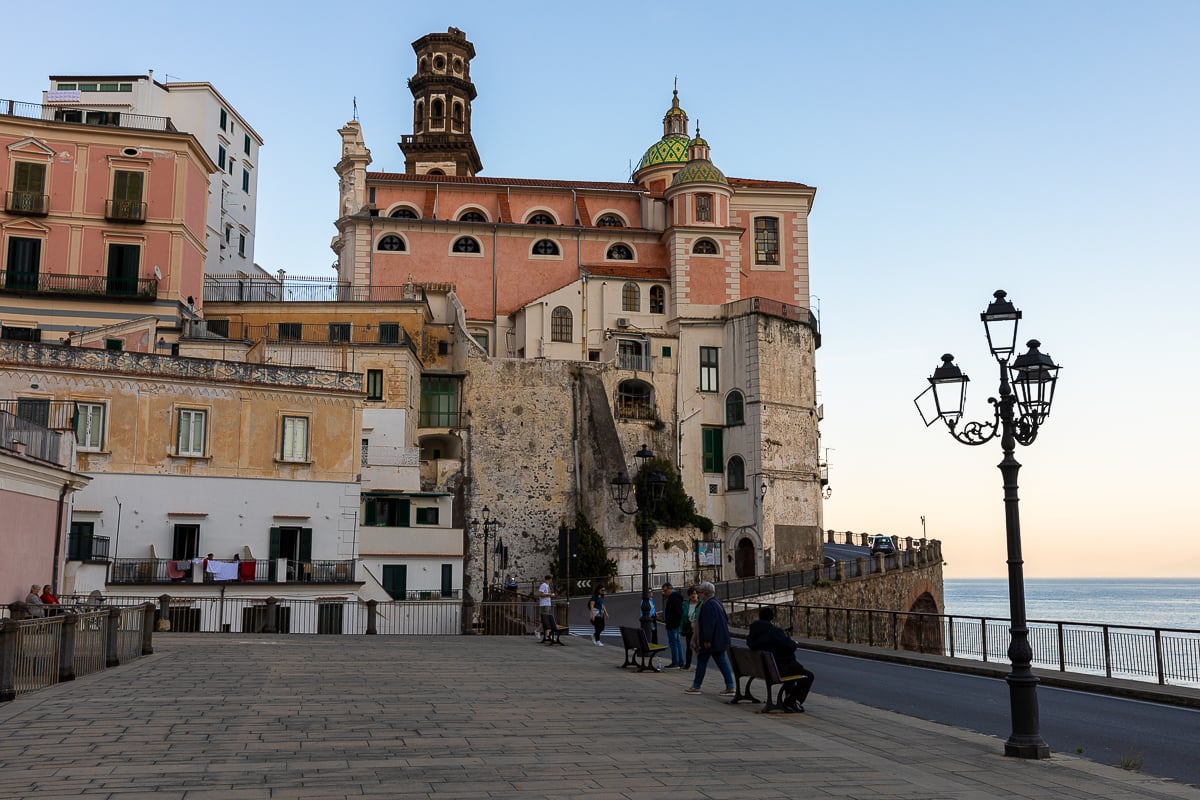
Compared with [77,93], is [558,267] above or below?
below

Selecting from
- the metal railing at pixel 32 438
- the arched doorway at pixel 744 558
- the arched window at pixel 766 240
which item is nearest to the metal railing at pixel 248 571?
the metal railing at pixel 32 438

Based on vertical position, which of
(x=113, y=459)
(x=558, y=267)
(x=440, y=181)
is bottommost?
(x=113, y=459)

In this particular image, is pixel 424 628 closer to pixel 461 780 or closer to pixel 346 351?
pixel 346 351

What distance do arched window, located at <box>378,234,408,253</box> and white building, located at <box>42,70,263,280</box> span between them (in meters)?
9.09

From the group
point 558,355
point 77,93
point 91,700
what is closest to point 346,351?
point 558,355

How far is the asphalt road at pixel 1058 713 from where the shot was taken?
11.8 m

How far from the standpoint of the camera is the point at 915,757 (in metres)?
11.1

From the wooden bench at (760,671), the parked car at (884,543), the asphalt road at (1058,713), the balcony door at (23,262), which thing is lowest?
the asphalt road at (1058,713)

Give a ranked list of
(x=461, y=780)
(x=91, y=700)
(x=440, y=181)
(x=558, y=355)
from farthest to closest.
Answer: (x=440, y=181) → (x=558, y=355) → (x=91, y=700) → (x=461, y=780)

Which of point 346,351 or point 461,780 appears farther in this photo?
point 346,351

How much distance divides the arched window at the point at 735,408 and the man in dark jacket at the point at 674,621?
36829 millimetres

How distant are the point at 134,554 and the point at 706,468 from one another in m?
31.4

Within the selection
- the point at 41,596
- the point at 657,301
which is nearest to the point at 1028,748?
the point at 41,596

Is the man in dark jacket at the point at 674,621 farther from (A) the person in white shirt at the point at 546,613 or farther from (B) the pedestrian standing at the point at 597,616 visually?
(A) the person in white shirt at the point at 546,613
